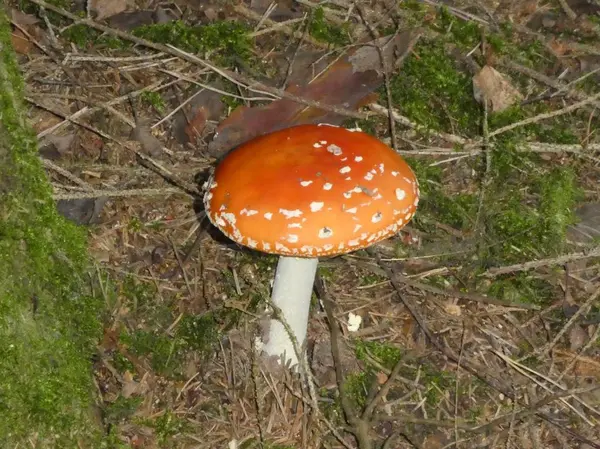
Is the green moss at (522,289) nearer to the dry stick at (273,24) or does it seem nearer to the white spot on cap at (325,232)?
the white spot on cap at (325,232)

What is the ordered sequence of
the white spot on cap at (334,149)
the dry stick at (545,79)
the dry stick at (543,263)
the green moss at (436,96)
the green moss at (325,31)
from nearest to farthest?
the white spot on cap at (334,149), the dry stick at (543,263), the green moss at (436,96), the dry stick at (545,79), the green moss at (325,31)

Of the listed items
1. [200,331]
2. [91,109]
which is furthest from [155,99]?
[200,331]

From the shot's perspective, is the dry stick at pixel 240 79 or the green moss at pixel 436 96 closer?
the dry stick at pixel 240 79

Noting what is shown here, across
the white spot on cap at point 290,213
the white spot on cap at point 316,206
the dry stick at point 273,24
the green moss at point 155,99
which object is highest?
the white spot on cap at point 316,206

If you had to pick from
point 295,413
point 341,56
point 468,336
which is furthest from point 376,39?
point 295,413

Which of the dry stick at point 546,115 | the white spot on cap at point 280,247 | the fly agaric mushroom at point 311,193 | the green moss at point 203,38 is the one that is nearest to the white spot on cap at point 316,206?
the fly agaric mushroom at point 311,193

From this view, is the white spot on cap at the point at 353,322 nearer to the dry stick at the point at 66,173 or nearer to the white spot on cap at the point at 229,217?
the white spot on cap at the point at 229,217

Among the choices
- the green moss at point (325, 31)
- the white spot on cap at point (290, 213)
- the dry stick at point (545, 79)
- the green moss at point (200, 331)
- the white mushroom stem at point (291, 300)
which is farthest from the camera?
the green moss at point (325, 31)

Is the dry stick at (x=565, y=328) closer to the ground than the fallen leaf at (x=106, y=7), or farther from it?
closer to the ground
